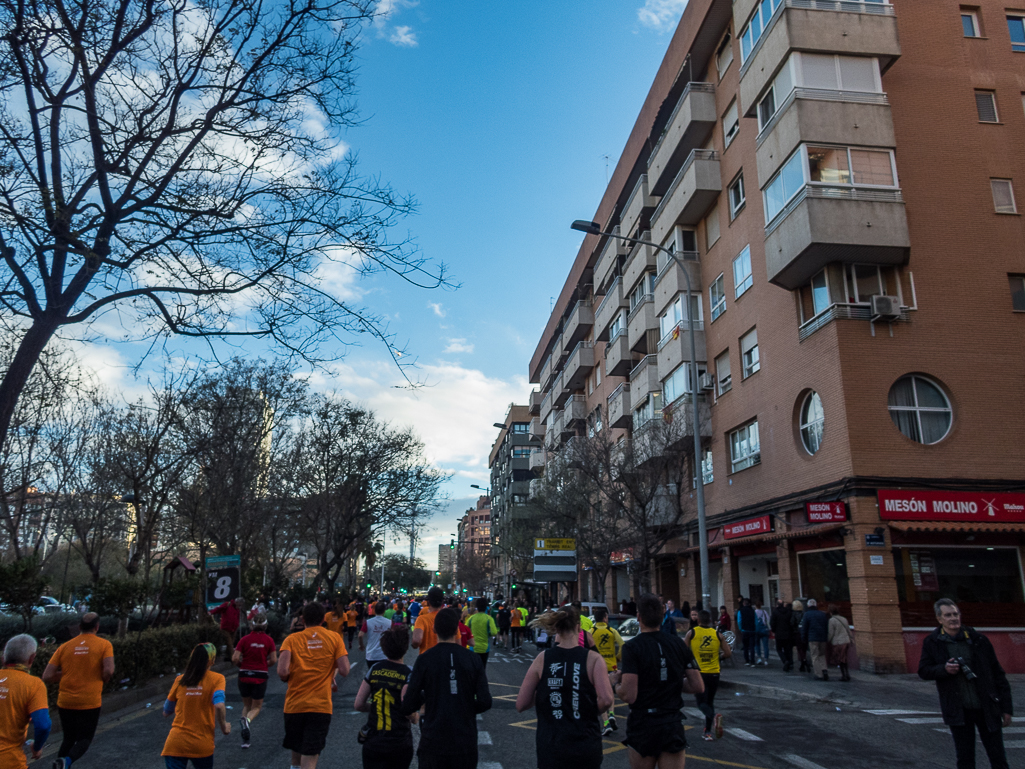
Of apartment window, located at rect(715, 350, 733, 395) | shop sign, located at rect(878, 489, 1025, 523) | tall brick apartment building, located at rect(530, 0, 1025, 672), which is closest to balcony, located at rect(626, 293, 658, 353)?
apartment window, located at rect(715, 350, 733, 395)

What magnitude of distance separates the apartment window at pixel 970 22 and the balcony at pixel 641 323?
48.2ft

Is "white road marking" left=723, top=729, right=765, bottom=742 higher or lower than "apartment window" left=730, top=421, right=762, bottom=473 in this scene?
lower

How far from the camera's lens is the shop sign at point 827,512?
18.4 m

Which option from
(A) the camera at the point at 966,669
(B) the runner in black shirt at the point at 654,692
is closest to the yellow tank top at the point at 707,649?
(A) the camera at the point at 966,669

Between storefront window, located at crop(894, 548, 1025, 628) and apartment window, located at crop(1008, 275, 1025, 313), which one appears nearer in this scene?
storefront window, located at crop(894, 548, 1025, 628)

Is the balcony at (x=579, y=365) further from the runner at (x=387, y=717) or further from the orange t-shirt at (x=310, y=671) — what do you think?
the runner at (x=387, y=717)

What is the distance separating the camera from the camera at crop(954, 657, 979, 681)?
652 centimetres

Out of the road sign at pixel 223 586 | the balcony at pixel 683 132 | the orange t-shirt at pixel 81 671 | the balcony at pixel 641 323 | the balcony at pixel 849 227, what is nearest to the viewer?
the orange t-shirt at pixel 81 671

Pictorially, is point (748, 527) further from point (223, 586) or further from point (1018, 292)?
point (223, 586)

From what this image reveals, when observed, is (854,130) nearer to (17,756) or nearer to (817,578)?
(817,578)

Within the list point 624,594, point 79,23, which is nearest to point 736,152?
point 79,23

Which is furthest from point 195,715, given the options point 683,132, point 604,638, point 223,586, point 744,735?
point 683,132

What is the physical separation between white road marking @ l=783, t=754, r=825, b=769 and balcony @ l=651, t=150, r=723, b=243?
22079 mm

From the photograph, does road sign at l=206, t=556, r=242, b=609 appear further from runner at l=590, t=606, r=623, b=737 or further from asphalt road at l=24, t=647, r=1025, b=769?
runner at l=590, t=606, r=623, b=737
